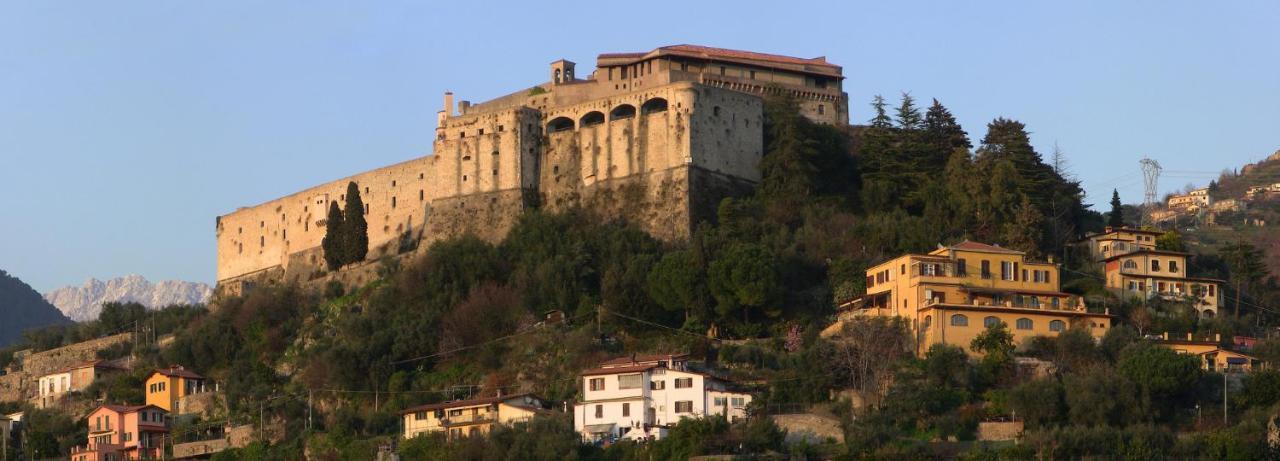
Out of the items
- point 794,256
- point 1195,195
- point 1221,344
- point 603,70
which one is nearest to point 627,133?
point 603,70

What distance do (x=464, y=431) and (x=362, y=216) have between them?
2341 cm

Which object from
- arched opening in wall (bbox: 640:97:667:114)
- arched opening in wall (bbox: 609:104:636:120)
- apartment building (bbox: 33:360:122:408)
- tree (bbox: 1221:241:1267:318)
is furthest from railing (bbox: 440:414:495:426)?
tree (bbox: 1221:241:1267:318)

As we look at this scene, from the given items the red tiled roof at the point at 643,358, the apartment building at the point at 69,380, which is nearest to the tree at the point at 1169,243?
the red tiled roof at the point at 643,358

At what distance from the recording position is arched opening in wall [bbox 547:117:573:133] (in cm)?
8125

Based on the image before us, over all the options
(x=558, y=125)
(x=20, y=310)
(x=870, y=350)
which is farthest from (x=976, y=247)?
(x=20, y=310)

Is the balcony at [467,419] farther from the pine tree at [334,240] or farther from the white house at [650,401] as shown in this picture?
the pine tree at [334,240]

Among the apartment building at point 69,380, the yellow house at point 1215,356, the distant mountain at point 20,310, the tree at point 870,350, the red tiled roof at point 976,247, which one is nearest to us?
the tree at point 870,350

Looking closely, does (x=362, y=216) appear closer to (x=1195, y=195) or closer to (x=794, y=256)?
(x=794, y=256)

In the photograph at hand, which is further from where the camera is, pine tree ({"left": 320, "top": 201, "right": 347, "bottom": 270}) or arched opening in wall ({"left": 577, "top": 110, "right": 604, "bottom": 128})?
pine tree ({"left": 320, "top": 201, "right": 347, "bottom": 270})

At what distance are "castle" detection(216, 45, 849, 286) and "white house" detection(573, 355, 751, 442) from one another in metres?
15.6

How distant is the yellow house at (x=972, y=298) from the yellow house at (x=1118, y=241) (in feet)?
20.9

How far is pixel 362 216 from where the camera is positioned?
84.6 m

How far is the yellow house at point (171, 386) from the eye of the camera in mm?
75438

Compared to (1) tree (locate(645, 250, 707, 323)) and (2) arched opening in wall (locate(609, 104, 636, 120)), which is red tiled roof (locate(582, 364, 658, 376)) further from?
(2) arched opening in wall (locate(609, 104, 636, 120))
